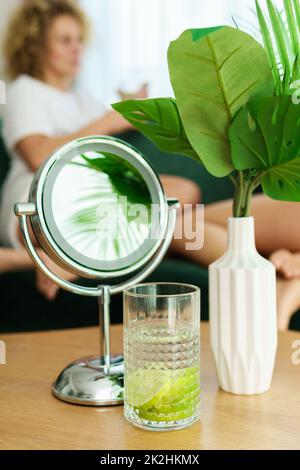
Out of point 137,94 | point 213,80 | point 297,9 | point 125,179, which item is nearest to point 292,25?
point 297,9

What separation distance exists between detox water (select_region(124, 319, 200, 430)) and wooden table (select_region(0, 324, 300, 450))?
0.02 meters

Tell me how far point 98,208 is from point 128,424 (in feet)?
1.08

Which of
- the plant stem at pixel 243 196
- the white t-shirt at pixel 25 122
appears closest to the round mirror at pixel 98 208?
the plant stem at pixel 243 196

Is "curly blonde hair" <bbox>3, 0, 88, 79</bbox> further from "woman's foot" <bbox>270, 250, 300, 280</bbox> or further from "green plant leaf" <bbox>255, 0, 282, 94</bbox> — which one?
"green plant leaf" <bbox>255, 0, 282, 94</bbox>

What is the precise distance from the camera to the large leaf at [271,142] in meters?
0.85

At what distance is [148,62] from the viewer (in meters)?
2.33

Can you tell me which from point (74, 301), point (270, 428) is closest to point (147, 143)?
point (74, 301)

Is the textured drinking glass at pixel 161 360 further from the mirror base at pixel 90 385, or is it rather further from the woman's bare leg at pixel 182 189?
the woman's bare leg at pixel 182 189

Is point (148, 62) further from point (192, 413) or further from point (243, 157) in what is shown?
point (192, 413)

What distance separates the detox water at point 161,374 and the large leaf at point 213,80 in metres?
0.23

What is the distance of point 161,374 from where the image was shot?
84cm

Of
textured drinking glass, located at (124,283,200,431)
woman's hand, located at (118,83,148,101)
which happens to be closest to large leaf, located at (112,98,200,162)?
textured drinking glass, located at (124,283,200,431)

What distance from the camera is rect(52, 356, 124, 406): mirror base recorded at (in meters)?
0.93

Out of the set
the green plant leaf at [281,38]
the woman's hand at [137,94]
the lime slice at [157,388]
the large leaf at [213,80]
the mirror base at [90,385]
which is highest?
the woman's hand at [137,94]
